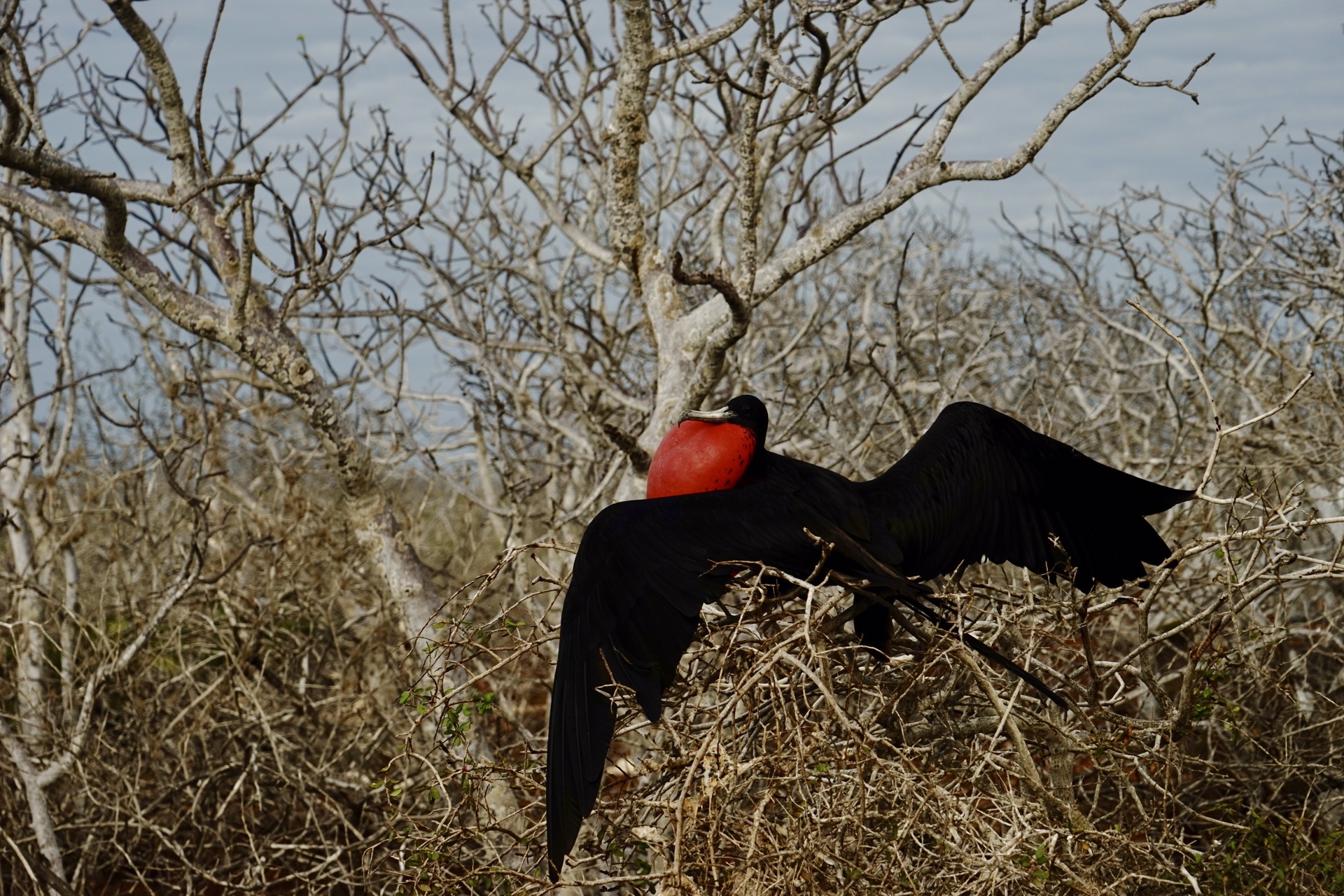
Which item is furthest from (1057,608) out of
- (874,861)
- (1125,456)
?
(1125,456)

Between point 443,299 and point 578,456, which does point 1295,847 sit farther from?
point 443,299

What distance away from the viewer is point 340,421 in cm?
399

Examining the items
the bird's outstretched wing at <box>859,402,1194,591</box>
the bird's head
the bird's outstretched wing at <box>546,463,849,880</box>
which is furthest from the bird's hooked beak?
the bird's outstretched wing at <box>859,402,1194,591</box>

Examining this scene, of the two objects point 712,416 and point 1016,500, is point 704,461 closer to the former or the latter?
point 712,416

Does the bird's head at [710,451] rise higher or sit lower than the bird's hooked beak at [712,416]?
lower

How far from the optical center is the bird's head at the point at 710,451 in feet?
8.57

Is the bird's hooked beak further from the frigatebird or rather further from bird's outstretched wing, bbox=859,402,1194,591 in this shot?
bird's outstretched wing, bbox=859,402,1194,591

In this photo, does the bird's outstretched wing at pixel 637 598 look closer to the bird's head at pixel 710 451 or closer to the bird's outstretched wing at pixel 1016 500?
the bird's head at pixel 710 451

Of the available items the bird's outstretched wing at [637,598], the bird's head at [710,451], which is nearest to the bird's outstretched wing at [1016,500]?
the bird's head at [710,451]

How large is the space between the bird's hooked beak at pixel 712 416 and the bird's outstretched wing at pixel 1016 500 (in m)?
0.36

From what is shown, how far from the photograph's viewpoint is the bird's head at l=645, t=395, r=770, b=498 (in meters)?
2.61

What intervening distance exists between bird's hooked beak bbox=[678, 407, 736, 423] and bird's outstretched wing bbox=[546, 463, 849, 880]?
0.23m

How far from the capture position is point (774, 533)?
2.36m

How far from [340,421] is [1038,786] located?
2669mm
